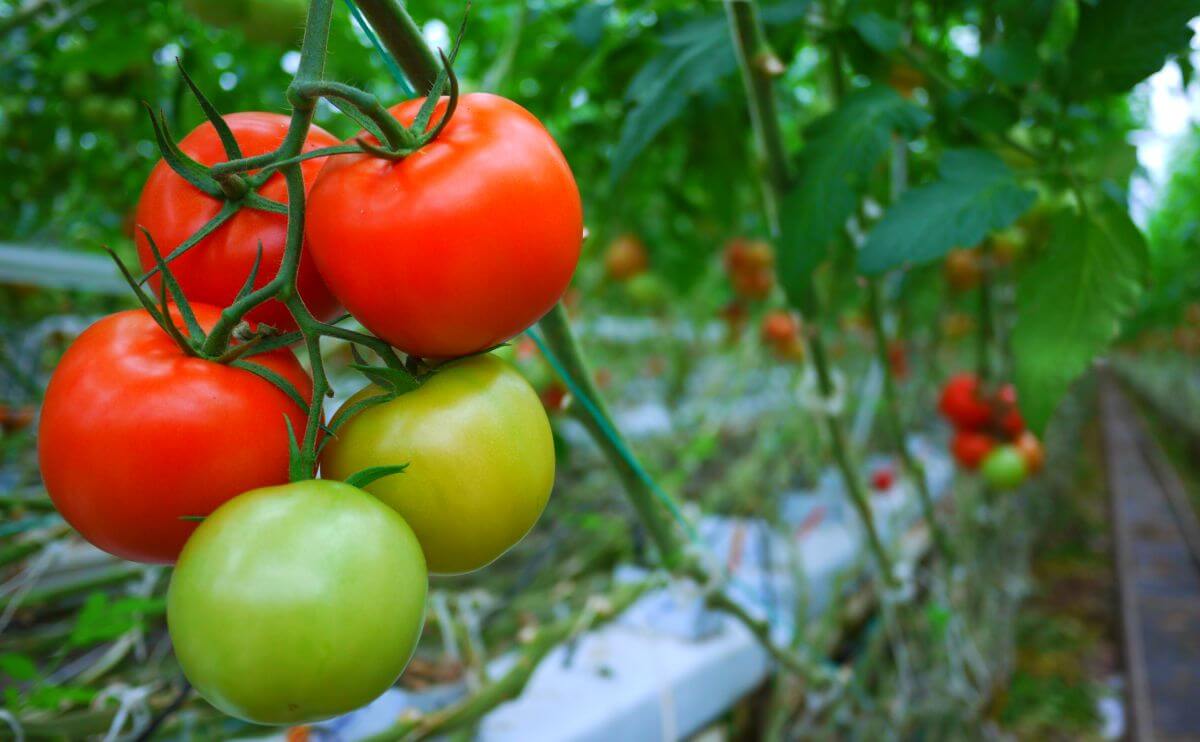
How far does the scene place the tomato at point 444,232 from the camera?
10.5 inches

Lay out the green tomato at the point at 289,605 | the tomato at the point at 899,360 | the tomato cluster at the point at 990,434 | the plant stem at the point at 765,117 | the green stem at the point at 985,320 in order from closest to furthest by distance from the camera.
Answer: the green tomato at the point at 289,605 → the plant stem at the point at 765,117 → the green stem at the point at 985,320 → the tomato cluster at the point at 990,434 → the tomato at the point at 899,360

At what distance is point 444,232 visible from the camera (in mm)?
270

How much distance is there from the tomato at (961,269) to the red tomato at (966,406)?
0.75 feet

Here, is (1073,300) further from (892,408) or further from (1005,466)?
(1005,466)

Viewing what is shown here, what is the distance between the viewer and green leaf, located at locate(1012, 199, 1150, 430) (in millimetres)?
510

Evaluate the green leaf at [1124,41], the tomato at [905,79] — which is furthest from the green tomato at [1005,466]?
the green leaf at [1124,41]

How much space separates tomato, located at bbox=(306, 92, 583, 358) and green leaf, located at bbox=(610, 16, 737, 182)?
0.30 meters

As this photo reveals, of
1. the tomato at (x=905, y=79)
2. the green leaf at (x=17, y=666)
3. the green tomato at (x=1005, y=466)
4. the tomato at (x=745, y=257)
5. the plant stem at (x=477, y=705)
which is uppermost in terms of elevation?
the tomato at (x=905, y=79)

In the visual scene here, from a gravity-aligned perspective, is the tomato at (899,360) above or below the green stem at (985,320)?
below

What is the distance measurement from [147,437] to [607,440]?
0.34 meters

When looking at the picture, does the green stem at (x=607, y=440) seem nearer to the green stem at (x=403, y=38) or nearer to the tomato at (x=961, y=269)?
the green stem at (x=403, y=38)

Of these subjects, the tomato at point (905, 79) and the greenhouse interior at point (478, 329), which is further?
the tomato at point (905, 79)

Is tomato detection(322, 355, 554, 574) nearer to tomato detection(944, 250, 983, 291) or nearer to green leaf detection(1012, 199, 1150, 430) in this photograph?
green leaf detection(1012, 199, 1150, 430)

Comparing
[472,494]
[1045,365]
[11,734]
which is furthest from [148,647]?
[1045,365]
